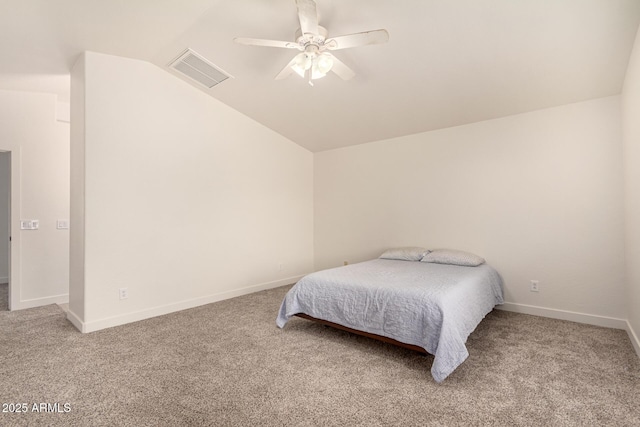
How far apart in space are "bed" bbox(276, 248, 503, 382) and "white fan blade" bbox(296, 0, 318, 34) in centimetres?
207

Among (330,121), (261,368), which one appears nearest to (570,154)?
(330,121)

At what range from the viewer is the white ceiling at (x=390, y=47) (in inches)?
92.1

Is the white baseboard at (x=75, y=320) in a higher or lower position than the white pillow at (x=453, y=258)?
lower

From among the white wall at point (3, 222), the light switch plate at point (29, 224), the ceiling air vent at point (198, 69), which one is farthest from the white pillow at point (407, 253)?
the white wall at point (3, 222)

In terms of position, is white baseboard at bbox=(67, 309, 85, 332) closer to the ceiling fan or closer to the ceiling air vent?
the ceiling air vent

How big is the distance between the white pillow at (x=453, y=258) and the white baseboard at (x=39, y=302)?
4791 millimetres

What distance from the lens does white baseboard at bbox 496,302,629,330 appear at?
2.96m

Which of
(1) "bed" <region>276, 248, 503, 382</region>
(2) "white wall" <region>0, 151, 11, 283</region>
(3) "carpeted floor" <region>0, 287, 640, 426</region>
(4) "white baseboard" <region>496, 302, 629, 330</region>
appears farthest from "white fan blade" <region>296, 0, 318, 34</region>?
(2) "white wall" <region>0, 151, 11, 283</region>

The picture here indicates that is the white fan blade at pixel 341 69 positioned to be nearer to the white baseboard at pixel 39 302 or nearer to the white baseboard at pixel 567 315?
the white baseboard at pixel 567 315

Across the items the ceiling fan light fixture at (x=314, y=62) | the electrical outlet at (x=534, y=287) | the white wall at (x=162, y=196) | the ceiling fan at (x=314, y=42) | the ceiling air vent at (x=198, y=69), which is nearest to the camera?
the ceiling fan at (x=314, y=42)

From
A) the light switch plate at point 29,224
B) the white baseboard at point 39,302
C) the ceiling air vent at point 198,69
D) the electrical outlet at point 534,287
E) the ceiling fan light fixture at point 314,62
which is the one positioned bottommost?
the white baseboard at point 39,302

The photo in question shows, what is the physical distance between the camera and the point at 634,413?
1.70 meters

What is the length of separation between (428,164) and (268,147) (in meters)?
2.38

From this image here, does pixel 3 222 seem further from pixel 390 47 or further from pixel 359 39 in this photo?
pixel 390 47
